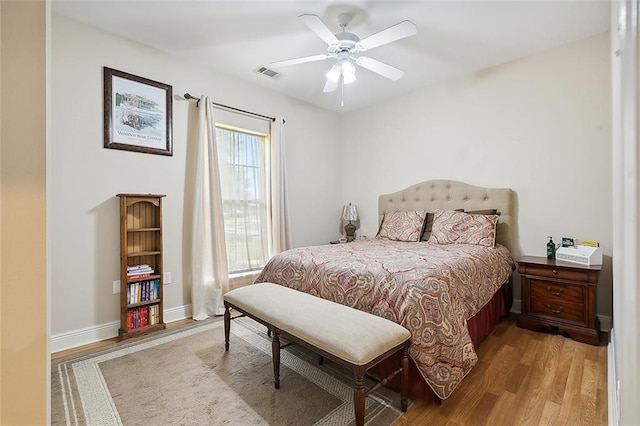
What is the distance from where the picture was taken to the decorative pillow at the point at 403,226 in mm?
3529

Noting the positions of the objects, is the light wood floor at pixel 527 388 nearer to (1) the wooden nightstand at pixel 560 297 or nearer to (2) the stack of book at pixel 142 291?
(1) the wooden nightstand at pixel 560 297

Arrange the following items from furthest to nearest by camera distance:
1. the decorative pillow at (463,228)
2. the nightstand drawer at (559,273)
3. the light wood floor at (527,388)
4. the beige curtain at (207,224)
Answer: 1. the beige curtain at (207,224)
2. the decorative pillow at (463,228)
3. the nightstand drawer at (559,273)
4. the light wood floor at (527,388)

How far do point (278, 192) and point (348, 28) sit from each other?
2.03 meters

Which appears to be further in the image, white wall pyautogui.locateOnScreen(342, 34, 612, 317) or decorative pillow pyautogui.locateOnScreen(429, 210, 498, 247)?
decorative pillow pyautogui.locateOnScreen(429, 210, 498, 247)

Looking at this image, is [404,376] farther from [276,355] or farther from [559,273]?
[559,273]

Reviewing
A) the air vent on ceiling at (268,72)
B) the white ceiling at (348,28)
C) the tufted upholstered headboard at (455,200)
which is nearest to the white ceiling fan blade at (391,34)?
the white ceiling at (348,28)

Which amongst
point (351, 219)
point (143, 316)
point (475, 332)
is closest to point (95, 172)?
point (143, 316)

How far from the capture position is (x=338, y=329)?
1553 mm


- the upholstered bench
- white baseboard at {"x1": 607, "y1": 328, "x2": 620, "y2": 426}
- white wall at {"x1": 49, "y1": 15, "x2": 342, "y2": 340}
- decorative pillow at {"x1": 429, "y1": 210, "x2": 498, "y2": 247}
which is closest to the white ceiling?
white wall at {"x1": 49, "y1": 15, "x2": 342, "y2": 340}

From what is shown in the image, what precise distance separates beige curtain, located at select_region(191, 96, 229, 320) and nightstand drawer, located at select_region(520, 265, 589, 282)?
309 centimetres

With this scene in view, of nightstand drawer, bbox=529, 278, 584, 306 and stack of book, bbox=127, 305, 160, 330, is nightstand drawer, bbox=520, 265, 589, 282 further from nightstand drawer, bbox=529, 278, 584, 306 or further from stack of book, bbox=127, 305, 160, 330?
stack of book, bbox=127, 305, 160, 330

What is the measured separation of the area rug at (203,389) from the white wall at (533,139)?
248cm

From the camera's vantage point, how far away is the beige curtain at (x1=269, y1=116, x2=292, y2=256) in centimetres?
388

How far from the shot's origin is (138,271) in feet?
9.05
